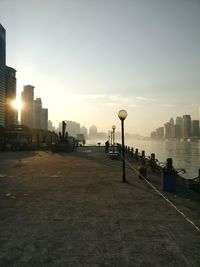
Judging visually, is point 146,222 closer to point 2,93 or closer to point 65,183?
point 65,183

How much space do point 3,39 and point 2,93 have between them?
118ft

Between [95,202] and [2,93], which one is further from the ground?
[2,93]

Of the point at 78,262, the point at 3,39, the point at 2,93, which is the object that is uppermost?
the point at 3,39

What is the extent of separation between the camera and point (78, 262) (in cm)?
501

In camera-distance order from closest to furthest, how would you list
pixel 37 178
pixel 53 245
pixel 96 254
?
pixel 96 254
pixel 53 245
pixel 37 178

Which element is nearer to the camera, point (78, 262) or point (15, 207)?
point (78, 262)

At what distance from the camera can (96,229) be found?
6.75 m

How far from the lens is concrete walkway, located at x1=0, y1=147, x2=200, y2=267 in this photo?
5.20m

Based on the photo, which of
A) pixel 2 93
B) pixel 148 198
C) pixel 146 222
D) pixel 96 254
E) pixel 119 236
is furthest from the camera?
pixel 2 93

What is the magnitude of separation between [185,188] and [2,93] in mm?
174984

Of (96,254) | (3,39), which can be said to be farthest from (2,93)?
(96,254)

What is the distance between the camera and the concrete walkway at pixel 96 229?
5.20 metres

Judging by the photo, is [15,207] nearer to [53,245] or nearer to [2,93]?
[53,245]

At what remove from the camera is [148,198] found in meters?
10.2
